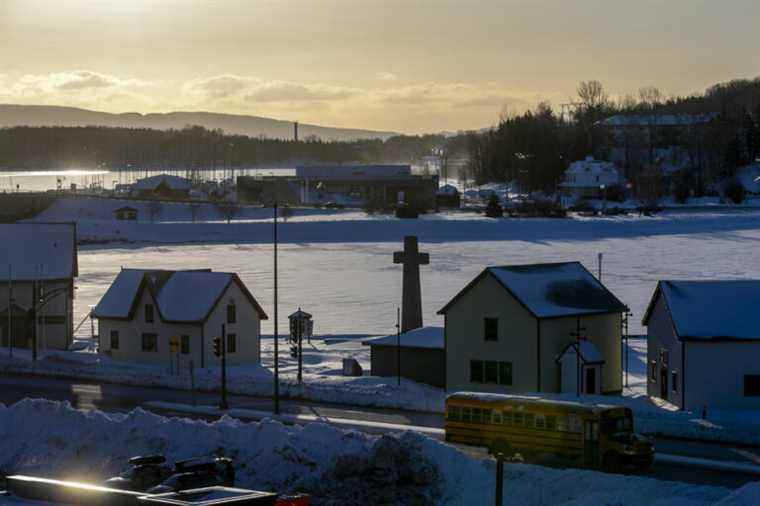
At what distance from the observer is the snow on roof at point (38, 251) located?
2365 inches

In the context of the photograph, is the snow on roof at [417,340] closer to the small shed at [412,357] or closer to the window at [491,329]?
the small shed at [412,357]

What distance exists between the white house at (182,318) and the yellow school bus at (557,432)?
2220 centimetres

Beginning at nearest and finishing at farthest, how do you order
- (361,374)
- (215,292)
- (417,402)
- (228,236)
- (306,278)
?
1. (417,402)
2. (361,374)
3. (215,292)
4. (306,278)
5. (228,236)

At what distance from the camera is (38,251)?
201 feet

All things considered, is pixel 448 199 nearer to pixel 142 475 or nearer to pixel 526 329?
pixel 526 329

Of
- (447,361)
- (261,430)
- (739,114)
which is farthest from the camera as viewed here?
(739,114)

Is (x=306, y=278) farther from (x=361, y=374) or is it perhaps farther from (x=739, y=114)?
(x=739, y=114)

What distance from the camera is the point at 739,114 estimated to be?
196 meters

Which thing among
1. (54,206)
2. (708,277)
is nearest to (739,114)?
(54,206)

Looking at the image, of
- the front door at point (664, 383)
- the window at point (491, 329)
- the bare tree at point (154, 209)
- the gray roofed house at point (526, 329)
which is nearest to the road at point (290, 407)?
the gray roofed house at point (526, 329)

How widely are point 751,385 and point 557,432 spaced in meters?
12.0

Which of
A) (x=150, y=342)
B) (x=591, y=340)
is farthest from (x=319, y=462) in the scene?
(x=150, y=342)

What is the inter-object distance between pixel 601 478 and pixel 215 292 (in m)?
28.6

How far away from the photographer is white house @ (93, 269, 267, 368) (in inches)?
2018
